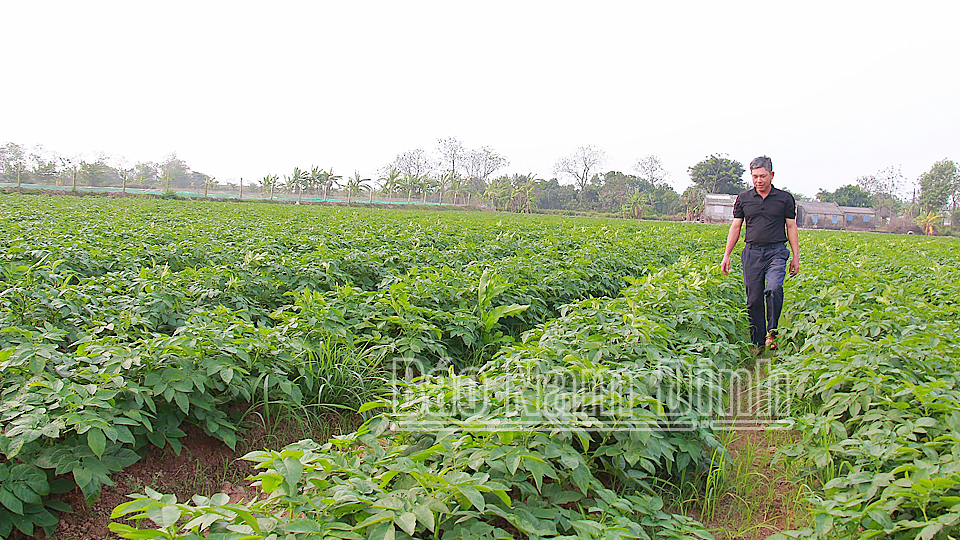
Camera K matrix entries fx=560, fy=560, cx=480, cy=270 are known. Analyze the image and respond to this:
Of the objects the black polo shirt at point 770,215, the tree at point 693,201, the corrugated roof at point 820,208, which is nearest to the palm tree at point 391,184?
the tree at point 693,201

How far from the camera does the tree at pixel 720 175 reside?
73.9 metres

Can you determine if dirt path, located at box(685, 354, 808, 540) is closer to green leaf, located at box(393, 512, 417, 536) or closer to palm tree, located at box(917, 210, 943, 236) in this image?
green leaf, located at box(393, 512, 417, 536)

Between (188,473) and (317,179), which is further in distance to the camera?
(317,179)

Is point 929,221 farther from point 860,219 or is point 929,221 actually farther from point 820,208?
point 820,208

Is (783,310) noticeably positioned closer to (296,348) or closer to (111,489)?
(296,348)

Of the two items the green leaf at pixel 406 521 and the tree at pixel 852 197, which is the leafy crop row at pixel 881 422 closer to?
the green leaf at pixel 406 521

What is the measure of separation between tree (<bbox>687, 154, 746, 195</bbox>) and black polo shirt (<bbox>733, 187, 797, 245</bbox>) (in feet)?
246

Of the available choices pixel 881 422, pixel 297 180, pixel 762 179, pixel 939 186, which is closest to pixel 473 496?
pixel 881 422

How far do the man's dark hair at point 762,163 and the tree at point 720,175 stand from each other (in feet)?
246

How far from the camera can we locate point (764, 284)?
548 centimetres

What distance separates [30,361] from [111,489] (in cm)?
71

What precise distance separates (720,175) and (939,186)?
945 inches

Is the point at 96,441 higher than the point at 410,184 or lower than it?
lower

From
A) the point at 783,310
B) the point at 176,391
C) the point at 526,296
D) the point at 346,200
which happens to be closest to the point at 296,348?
the point at 176,391
